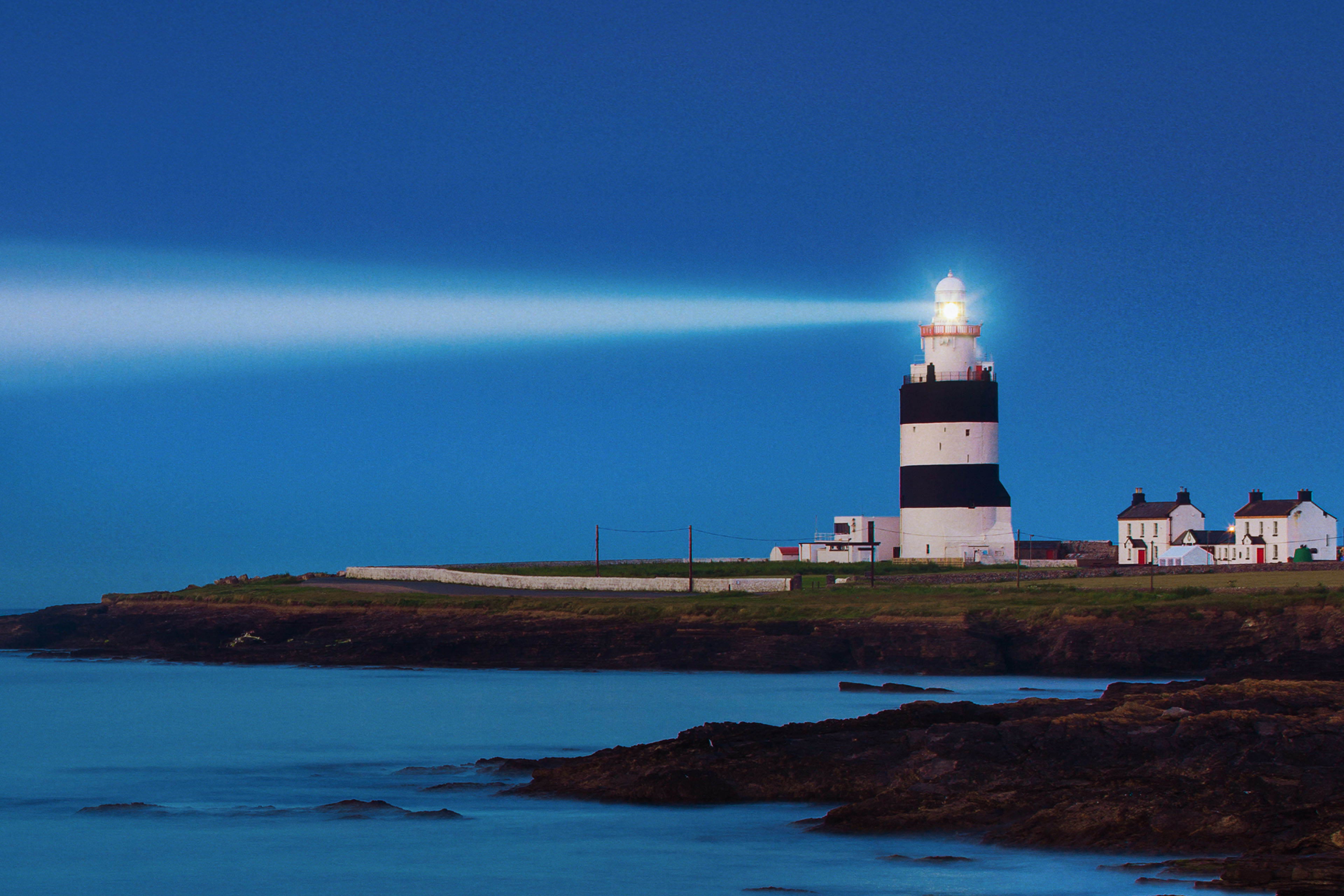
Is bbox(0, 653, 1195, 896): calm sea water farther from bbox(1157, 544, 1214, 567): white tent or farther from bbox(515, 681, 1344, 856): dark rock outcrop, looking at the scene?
bbox(1157, 544, 1214, 567): white tent

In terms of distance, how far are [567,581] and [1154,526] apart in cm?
2561

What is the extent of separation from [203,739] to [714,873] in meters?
18.1

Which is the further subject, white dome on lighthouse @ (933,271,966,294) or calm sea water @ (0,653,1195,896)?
white dome on lighthouse @ (933,271,966,294)

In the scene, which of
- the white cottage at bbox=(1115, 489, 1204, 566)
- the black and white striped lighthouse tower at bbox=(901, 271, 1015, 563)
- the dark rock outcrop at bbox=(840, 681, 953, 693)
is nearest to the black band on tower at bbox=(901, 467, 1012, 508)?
the black and white striped lighthouse tower at bbox=(901, 271, 1015, 563)

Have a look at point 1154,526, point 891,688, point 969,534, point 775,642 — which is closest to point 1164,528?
point 1154,526

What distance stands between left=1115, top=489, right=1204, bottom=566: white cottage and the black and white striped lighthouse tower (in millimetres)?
7187

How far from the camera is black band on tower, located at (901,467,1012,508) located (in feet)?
193

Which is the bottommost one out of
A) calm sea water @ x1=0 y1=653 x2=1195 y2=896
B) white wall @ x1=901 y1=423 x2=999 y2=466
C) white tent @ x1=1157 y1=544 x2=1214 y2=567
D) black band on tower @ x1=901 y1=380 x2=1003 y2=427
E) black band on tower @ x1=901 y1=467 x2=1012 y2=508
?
calm sea water @ x1=0 y1=653 x2=1195 y2=896

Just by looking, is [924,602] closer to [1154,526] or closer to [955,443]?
[955,443]

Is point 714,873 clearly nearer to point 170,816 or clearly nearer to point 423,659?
point 170,816

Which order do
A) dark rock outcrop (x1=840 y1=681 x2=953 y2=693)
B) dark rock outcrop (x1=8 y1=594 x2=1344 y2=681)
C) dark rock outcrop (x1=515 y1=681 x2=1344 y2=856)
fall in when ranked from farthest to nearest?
1. dark rock outcrop (x1=8 y1=594 x2=1344 y2=681)
2. dark rock outcrop (x1=840 y1=681 x2=953 y2=693)
3. dark rock outcrop (x1=515 y1=681 x2=1344 y2=856)

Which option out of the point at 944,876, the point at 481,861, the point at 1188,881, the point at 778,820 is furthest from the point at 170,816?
the point at 1188,881

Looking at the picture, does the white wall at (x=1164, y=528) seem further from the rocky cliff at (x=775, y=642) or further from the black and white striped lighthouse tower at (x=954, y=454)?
the rocky cliff at (x=775, y=642)

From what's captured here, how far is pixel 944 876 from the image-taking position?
15.9m
